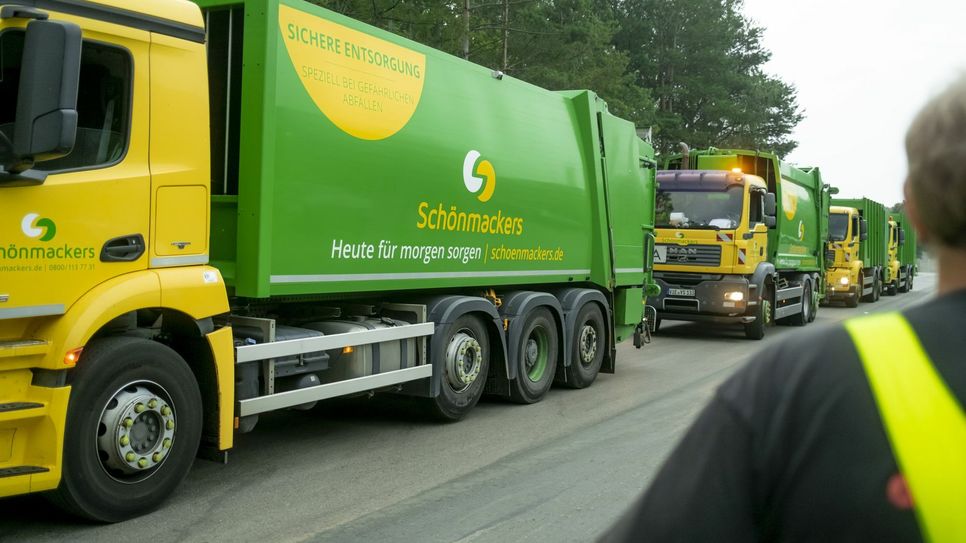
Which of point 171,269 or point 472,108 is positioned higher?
point 472,108

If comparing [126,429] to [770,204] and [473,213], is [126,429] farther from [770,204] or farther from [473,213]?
[770,204]

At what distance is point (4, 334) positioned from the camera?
4402 mm

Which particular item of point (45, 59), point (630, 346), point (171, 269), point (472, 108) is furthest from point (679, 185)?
point (45, 59)

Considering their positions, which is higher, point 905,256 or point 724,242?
point 905,256

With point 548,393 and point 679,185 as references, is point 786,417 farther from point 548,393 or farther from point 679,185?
point 679,185

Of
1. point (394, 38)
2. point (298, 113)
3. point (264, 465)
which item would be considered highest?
point (394, 38)

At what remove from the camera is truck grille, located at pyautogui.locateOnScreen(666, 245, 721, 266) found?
49.1ft

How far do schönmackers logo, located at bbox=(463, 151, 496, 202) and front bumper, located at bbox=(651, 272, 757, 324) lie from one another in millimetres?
7857

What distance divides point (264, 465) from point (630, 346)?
28.7 ft

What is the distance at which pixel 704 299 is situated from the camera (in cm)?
1496

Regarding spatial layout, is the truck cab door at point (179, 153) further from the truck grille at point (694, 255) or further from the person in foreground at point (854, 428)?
the truck grille at point (694, 255)

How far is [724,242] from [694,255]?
0.57m

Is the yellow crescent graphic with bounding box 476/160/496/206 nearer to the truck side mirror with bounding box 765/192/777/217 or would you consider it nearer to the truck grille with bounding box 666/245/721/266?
the truck grille with bounding box 666/245/721/266

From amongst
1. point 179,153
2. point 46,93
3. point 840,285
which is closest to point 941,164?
point 46,93
